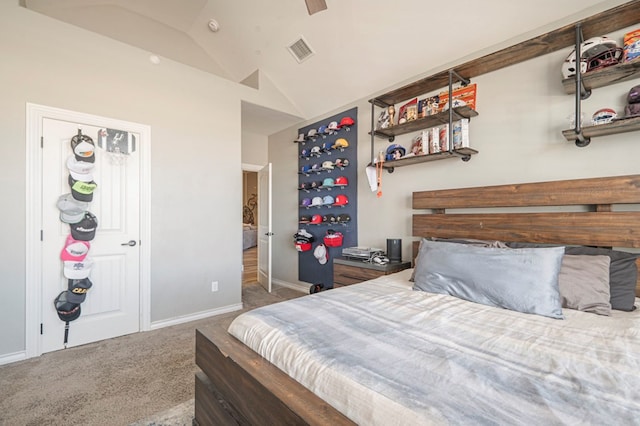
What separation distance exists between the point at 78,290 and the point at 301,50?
3341 millimetres

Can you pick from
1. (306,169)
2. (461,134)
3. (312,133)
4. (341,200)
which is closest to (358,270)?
(341,200)

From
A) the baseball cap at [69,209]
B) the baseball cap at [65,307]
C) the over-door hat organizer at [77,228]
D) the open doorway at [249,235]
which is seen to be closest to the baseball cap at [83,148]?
the over-door hat organizer at [77,228]

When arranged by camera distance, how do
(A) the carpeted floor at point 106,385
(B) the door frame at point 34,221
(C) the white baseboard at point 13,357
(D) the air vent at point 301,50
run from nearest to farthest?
(A) the carpeted floor at point 106,385 → (C) the white baseboard at point 13,357 → (B) the door frame at point 34,221 → (D) the air vent at point 301,50

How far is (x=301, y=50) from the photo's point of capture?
3.38 meters

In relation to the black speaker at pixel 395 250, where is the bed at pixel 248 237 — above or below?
below

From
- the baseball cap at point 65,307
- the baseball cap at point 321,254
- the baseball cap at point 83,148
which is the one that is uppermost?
the baseball cap at point 83,148

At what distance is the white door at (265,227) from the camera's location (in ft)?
13.6

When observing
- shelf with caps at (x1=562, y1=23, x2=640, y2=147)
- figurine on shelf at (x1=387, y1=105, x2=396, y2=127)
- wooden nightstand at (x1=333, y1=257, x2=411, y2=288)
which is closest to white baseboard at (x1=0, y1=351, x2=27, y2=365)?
wooden nightstand at (x1=333, y1=257, x2=411, y2=288)

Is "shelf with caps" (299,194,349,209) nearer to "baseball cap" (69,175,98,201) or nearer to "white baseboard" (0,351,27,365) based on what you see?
"baseball cap" (69,175,98,201)

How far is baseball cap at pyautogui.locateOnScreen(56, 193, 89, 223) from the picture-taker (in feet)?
8.27

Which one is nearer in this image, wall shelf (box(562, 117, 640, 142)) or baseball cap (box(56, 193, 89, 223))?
wall shelf (box(562, 117, 640, 142))

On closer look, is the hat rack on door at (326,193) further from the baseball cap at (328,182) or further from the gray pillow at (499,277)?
the gray pillow at (499,277)

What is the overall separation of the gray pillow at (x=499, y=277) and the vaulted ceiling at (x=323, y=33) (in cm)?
184

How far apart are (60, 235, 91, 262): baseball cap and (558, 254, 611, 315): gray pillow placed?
3642mm
